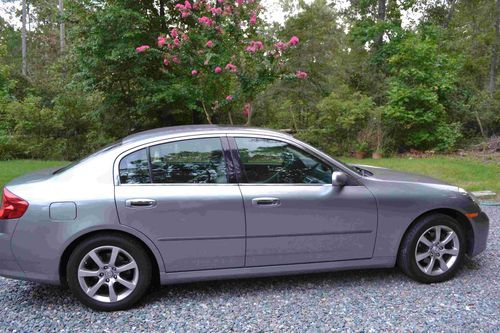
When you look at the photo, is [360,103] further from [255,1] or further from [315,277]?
[315,277]

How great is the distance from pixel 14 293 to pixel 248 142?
251cm

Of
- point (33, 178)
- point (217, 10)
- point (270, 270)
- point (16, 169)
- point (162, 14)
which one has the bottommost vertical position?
point (16, 169)

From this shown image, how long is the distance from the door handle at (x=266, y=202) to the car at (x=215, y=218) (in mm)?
17

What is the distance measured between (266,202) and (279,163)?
427mm

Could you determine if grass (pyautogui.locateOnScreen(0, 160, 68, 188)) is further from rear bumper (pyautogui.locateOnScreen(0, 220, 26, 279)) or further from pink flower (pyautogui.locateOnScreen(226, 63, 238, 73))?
rear bumper (pyautogui.locateOnScreen(0, 220, 26, 279))

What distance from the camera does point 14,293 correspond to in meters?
3.53

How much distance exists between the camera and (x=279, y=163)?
355 cm

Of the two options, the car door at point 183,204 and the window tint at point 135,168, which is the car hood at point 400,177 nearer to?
the car door at point 183,204

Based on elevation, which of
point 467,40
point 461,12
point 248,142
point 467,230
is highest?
point 461,12

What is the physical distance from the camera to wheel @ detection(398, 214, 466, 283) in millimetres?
3588

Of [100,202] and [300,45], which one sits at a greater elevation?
[300,45]

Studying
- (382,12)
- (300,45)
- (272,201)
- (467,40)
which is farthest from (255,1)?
(467,40)

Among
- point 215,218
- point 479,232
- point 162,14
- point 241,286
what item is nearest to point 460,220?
point 479,232

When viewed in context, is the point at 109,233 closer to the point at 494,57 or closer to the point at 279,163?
the point at 279,163
